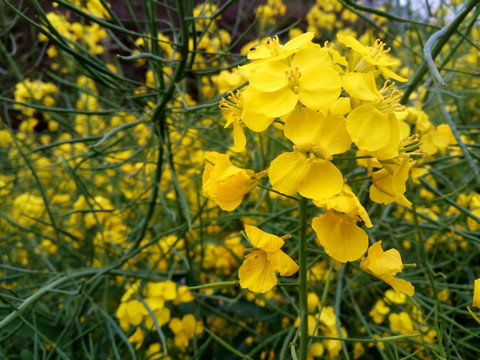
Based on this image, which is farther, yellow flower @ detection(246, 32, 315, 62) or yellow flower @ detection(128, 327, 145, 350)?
yellow flower @ detection(128, 327, 145, 350)

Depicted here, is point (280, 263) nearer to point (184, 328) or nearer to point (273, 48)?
point (273, 48)

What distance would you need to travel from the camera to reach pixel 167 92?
76 cm

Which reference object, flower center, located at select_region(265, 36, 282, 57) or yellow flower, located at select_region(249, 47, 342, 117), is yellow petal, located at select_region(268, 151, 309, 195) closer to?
yellow flower, located at select_region(249, 47, 342, 117)

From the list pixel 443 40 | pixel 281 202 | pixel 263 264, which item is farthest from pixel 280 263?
pixel 281 202

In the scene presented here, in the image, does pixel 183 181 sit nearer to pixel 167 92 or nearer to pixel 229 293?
pixel 229 293

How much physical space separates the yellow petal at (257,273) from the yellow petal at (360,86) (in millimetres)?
223

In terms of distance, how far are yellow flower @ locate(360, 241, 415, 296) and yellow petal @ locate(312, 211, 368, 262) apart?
0.04 m

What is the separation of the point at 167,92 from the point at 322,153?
0.44 metres

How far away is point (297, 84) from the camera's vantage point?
17.0 inches

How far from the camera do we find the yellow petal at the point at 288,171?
0.42 m

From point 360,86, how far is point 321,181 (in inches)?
4.6

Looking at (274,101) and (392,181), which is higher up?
(274,101)

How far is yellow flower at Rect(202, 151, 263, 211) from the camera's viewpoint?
17.4 inches

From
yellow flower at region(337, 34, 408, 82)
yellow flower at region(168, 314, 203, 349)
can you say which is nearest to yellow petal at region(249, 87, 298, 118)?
yellow flower at region(337, 34, 408, 82)
